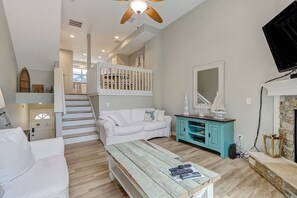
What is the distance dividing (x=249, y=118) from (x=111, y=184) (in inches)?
108

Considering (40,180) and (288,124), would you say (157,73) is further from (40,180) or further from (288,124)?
(40,180)

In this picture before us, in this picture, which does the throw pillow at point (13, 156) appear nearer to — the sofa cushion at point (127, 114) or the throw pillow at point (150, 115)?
the sofa cushion at point (127, 114)

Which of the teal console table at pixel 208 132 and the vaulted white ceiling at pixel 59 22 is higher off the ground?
the vaulted white ceiling at pixel 59 22

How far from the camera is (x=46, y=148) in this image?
6.28 feet

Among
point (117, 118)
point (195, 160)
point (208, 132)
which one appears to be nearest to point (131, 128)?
point (117, 118)

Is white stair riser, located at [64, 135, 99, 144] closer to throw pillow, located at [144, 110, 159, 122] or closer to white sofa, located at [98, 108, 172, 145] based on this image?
white sofa, located at [98, 108, 172, 145]

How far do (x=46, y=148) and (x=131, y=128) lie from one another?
6.26 feet

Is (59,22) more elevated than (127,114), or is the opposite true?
(59,22)

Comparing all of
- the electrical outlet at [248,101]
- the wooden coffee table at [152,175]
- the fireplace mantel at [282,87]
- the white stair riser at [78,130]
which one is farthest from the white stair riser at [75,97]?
the fireplace mantel at [282,87]

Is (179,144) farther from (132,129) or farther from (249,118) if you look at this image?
(249,118)

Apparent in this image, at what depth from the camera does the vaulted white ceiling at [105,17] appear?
12.2ft

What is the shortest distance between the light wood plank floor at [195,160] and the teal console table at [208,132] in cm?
18

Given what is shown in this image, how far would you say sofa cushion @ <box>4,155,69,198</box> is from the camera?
45.8 inches

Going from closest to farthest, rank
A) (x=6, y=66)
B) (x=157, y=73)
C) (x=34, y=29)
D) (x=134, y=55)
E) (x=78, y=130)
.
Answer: (x=6, y=66), (x=34, y=29), (x=78, y=130), (x=157, y=73), (x=134, y=55)
